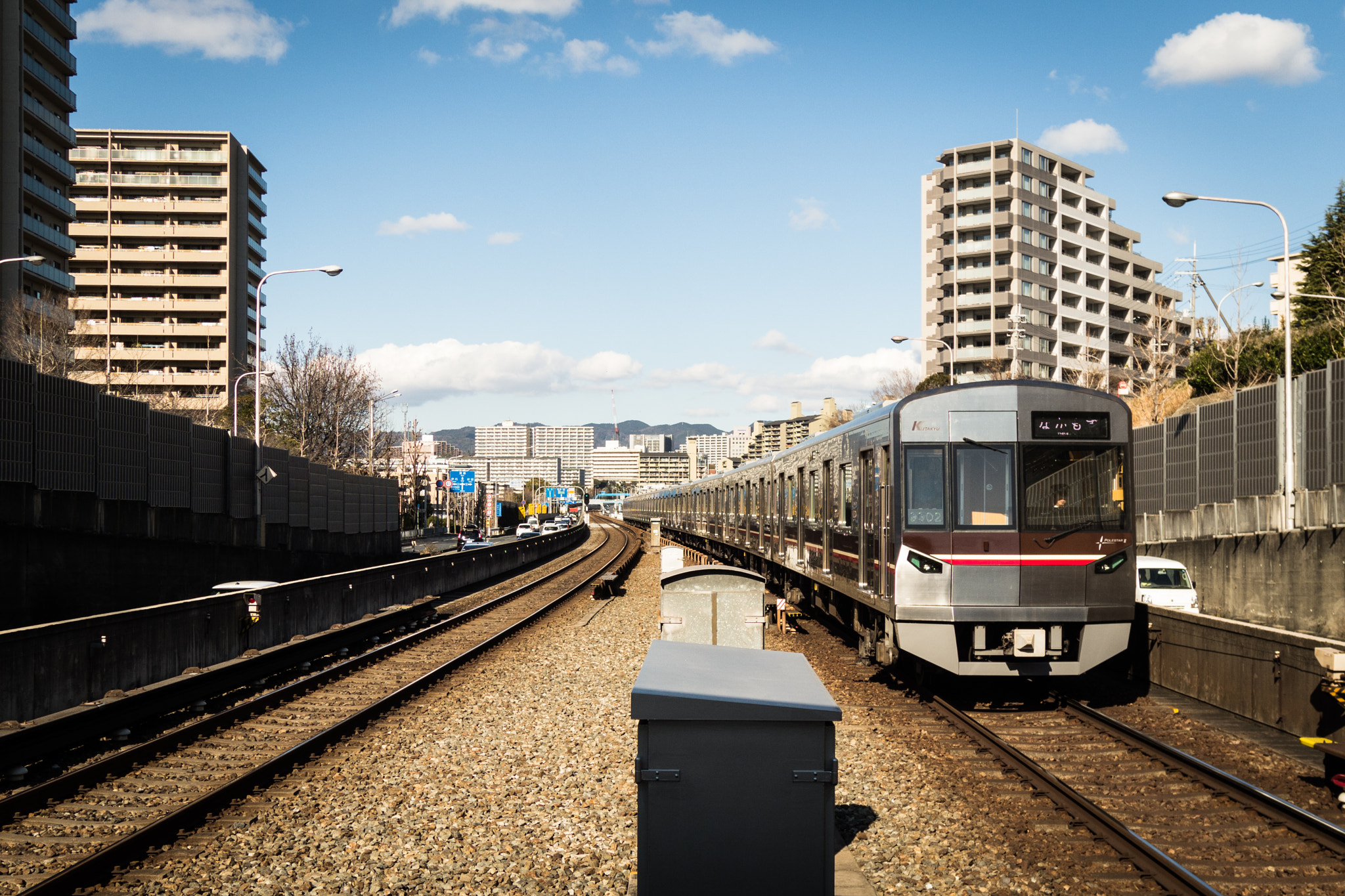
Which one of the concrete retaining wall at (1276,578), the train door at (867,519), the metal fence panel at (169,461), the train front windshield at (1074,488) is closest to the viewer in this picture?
the train front windshield at (1074,488)

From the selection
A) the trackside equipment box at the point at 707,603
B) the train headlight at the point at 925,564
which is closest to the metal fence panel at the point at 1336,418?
the train headlight at the point at 925,564

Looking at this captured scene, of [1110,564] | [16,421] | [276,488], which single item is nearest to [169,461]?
[16,421]

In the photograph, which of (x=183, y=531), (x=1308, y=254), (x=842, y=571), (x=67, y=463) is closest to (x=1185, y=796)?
(x=842, y=571)

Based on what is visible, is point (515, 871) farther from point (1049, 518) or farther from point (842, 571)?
point (842, 571)

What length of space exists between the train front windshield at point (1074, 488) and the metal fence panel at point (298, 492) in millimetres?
23078

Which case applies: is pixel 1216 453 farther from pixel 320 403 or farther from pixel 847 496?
pixel 320 403

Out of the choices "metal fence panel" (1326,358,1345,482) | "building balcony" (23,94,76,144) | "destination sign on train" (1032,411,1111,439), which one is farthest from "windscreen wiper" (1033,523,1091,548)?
"building balcony" (23,94,76,144)

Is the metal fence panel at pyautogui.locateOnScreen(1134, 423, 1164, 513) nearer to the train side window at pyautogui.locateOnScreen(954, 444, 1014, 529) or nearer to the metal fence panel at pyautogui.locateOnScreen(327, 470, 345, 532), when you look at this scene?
the train side window at pyautogui.locateOnScreen(954, 444, 1014, 529)

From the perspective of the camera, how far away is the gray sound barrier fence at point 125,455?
53.9 ft

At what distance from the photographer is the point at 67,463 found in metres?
17.5

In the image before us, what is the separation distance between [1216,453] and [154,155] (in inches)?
3841

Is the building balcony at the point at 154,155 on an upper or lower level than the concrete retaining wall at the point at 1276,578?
upper

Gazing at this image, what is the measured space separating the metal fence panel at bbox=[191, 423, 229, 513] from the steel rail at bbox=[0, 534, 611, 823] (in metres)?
7.76

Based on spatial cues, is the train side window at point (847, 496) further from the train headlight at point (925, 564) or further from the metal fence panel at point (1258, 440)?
the metal fence panel at point (1258, 440)
